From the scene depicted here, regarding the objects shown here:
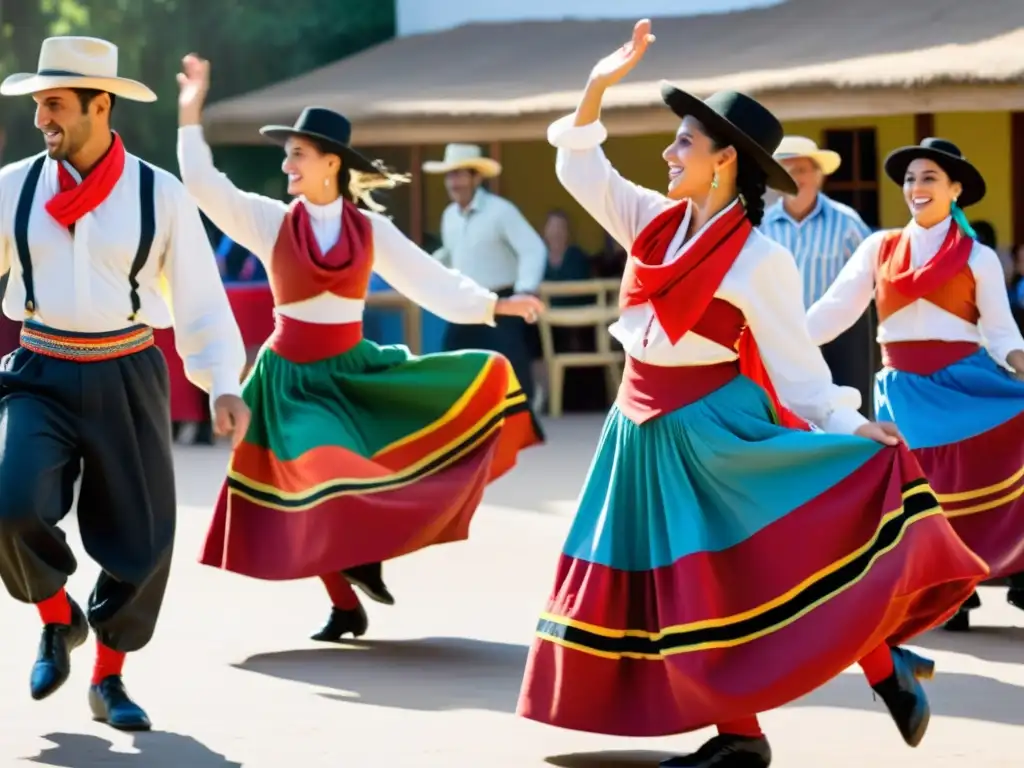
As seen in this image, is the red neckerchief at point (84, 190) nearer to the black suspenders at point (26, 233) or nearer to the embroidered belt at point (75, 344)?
the black suspenders at point (26, 233)

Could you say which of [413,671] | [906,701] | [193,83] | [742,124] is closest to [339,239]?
[193,83]

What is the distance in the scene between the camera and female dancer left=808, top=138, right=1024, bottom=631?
8117 millimetres

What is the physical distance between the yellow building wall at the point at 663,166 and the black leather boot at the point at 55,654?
1102cm

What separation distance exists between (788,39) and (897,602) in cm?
1172

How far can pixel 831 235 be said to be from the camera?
999cm

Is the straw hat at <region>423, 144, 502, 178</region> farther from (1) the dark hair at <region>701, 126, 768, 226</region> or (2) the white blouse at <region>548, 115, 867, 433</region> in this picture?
(1) the dark hair at <region>701, 126, 768, 226</region>

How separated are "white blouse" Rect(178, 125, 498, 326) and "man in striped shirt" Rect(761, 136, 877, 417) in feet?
6.83

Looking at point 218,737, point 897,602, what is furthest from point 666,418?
point 218,737

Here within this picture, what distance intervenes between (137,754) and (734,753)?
1.51m

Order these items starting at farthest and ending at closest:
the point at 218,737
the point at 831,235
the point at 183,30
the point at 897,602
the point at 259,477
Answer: the point at 183,30 < the point at 831,235 < the point at 259,477 < the point at 218,737 < the point at 897,602

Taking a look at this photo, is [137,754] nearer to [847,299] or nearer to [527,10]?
[847,299]

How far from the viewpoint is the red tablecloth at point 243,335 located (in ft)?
49.9

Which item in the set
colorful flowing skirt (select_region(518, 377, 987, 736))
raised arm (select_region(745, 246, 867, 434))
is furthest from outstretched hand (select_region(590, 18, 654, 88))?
colorful flowing skirt (select_region(518, 377, 987, 736))

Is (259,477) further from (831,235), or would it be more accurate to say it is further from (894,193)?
(894,193)
